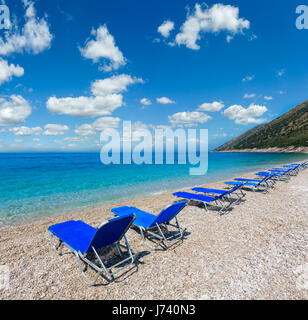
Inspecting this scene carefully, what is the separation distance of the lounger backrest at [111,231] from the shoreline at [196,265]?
744 millimetres

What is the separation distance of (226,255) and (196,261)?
79 cm

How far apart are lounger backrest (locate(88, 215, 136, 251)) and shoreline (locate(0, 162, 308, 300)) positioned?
29.3 inches

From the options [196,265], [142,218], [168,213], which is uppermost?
[168,213]

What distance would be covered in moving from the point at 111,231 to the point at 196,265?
79.7 inches

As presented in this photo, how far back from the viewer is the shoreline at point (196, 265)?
316 centimetres

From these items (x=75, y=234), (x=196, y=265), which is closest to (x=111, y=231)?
(x=75, y=234)

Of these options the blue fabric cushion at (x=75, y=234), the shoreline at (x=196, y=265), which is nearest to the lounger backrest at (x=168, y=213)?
the shoreline at (x=196, y=265)

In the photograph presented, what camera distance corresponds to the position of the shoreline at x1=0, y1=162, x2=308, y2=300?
3.16 meters

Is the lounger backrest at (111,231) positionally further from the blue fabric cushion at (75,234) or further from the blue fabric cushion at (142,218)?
the blue fabric cushion at (142,218)

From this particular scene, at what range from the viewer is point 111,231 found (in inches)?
145

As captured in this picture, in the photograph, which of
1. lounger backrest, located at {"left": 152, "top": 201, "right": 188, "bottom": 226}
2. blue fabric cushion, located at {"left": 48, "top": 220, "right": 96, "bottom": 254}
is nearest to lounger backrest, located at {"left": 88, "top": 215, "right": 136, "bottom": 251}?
blue fabric cushion, located at {"left": 48, "top": 220, "right": 96, "bottom": 254}

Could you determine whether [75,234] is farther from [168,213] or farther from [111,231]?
[168,213]

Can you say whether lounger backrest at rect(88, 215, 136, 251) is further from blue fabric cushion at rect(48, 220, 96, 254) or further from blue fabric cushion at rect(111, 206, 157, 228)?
blue fabric cushion at rect(111, 206, 157, 228)

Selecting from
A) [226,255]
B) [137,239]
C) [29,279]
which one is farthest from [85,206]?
[226,255]
